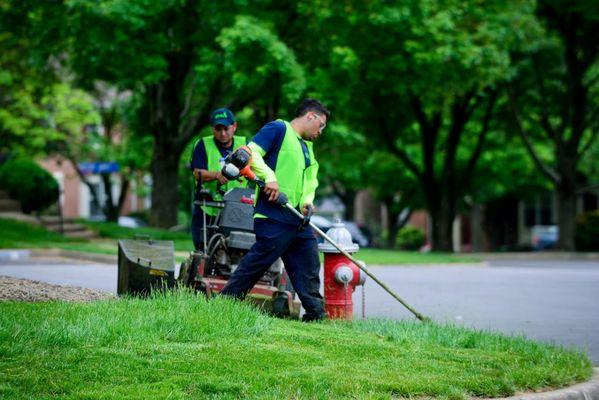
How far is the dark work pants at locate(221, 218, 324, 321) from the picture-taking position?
8.94m

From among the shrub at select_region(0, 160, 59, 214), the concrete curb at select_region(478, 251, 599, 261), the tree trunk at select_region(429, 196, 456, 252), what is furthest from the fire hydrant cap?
the tree trunk at select_region(429, 196, 456, 252)

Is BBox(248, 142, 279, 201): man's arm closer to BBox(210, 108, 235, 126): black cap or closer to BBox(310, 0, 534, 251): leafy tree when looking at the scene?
BBox(210, 108, 235, 126): black cap

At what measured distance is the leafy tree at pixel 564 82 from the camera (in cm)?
3189

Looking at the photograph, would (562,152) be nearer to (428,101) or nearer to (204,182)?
(428,101)

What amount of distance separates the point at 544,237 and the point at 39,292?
44466mm

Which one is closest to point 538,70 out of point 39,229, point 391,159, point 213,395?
point 391,159

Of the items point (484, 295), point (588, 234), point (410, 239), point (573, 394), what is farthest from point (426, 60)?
point (410, 239)

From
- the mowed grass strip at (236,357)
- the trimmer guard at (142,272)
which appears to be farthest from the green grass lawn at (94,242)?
the mowed grass strip at (236,357)

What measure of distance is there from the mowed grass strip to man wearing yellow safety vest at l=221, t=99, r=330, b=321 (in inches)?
26.8

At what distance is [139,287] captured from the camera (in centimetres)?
962

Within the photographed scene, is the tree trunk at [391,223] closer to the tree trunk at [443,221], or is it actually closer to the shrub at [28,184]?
the tree trunk at [443,221]

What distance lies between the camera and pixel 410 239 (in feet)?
186

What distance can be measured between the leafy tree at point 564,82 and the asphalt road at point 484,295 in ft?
38.8

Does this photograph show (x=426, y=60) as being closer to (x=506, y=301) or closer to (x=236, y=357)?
(x=506, y=301)
